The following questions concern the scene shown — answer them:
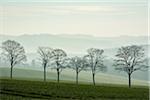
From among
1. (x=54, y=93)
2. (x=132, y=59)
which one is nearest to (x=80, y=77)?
(x=132, y=59)

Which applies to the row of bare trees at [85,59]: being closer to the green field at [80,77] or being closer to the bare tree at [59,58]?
the bare tree at [59,58]

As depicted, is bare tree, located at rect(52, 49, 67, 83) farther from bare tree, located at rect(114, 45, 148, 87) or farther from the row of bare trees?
bare tree, located at rect(114, 45, 148, 87)

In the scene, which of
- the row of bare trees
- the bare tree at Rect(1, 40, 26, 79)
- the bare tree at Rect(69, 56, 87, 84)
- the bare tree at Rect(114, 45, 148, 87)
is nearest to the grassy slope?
the bare tree at Rect(69, 56, 87, 84)

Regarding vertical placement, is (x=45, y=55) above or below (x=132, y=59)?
above

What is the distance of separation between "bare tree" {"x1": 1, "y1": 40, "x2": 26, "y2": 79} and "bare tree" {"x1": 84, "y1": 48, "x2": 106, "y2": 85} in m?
13.2

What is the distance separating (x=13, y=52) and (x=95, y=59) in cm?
1696

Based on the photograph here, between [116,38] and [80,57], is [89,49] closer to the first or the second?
[80,57]

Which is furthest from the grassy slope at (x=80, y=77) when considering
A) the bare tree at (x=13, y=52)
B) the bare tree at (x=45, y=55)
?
the bare tree at (x=13, y=52)

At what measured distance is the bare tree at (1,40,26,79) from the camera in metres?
51.7

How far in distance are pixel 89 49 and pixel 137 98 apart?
3647 cm

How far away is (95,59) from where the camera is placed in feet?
210

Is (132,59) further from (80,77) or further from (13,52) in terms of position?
(80,77)

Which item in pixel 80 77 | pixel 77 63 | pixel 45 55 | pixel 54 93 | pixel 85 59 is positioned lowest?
pixel 80 77

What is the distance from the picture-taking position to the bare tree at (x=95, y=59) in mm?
63588
